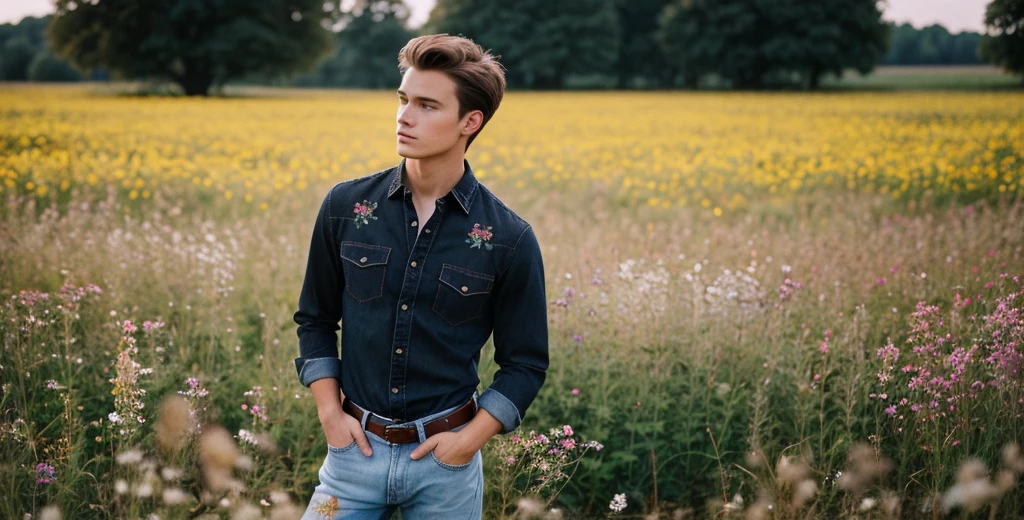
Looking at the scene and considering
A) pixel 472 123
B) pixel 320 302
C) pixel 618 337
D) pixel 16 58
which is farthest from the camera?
pixel 16 58

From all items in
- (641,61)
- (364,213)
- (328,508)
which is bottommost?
(328,508)

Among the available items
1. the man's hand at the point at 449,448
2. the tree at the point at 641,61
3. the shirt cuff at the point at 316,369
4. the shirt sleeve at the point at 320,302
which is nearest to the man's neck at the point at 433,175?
the shirt sleeve at the point at 320,302

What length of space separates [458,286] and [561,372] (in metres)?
1.80

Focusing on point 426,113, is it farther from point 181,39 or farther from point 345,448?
point 181,39

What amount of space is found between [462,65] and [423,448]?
0.92m

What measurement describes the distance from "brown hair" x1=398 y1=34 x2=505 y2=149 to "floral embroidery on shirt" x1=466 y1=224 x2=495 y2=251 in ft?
0.76

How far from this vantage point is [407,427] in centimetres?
181

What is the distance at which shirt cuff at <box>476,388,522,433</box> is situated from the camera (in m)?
1.86

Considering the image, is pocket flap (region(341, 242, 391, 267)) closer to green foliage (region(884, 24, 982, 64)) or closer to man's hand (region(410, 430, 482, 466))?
man's hand (region(410, 430, 482, 466))

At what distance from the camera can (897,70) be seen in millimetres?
68188

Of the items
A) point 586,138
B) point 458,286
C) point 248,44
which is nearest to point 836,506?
point 458,286

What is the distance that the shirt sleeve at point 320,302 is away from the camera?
1935mm

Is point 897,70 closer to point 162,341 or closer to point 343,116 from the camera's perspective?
point 343,116

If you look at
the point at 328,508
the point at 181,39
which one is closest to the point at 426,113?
the point at 328,508
